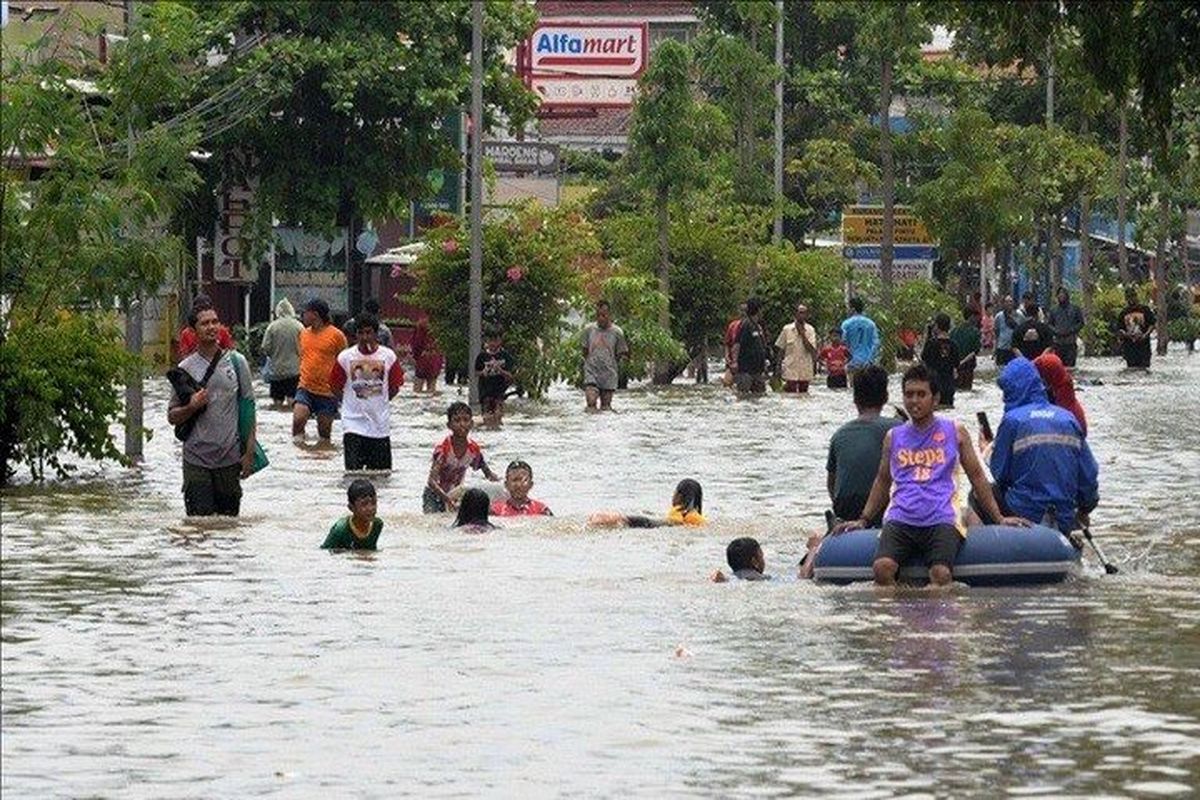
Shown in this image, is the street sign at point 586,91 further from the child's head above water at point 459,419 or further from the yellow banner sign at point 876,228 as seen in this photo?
the child's head above water at point 459,419

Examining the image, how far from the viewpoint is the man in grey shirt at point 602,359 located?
4331 cm

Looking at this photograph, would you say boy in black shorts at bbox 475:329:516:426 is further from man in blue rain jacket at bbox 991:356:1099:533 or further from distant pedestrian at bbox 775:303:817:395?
man in blue rain jacket at bbox 991:356:1099:533

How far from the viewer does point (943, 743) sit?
1219 centimetres

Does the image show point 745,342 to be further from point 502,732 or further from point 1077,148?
point 502,732

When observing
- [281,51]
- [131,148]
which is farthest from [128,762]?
[281,51]

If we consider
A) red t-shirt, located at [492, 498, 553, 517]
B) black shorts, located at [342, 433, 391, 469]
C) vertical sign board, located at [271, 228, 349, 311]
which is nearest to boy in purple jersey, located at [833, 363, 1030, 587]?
red t-shirt, located at [492, 498, 553, 517]

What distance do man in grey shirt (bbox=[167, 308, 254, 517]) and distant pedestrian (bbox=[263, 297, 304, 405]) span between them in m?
18.0

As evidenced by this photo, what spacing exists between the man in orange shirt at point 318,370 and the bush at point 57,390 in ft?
20.7

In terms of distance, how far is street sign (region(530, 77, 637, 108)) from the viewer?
10062 centimetres

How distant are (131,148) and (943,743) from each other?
1727 centimetres

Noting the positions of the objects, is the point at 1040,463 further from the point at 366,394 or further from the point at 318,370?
the point at 318,370

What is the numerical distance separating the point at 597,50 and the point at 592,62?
50 centimetres

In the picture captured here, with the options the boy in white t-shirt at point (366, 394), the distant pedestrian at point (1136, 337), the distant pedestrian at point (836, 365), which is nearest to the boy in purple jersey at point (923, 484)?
the boy in white t-shirt at point (366, 394)

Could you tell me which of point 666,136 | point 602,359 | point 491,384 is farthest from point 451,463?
point 666,136
